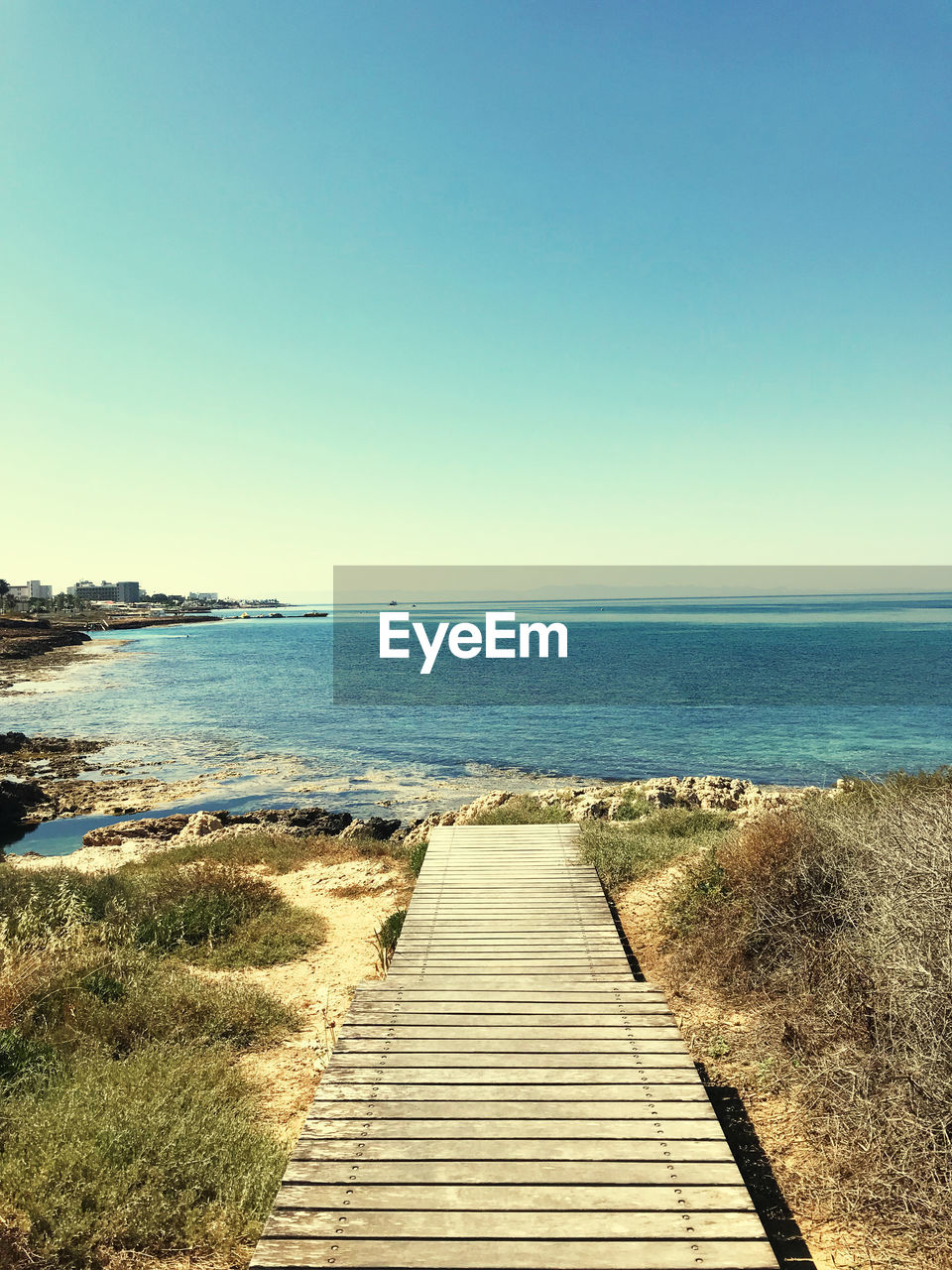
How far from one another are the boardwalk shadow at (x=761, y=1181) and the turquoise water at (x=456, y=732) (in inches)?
835

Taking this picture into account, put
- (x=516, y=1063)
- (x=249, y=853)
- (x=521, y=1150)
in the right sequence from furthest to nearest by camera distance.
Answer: (x=249, y=853) → (x=516, y=1063) → (x=521, y=1150)

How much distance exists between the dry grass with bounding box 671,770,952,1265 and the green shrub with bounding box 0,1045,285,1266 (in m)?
4.17

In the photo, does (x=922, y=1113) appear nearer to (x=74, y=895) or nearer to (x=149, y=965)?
(x=149, y=965)

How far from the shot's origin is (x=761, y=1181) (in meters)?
5.33

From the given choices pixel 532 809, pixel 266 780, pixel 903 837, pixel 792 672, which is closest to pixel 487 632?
pixel 792 672

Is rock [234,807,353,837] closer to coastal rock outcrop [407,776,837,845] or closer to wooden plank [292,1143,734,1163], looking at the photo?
coastal rock outcrop [407,776,837,845]

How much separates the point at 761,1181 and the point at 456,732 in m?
38.7

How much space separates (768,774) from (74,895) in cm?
2861

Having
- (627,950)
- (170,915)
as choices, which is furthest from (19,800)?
(627,950)

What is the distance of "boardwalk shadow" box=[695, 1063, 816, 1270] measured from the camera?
4658 mm

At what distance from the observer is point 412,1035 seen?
6176mm

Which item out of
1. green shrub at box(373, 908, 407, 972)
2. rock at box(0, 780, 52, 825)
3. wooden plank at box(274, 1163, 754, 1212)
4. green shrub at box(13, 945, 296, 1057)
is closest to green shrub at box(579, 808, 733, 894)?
green shrub at box(373, 908, 407, 972)

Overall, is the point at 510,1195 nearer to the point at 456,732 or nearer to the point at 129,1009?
the point at 129,1009

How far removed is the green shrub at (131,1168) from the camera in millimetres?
4461
